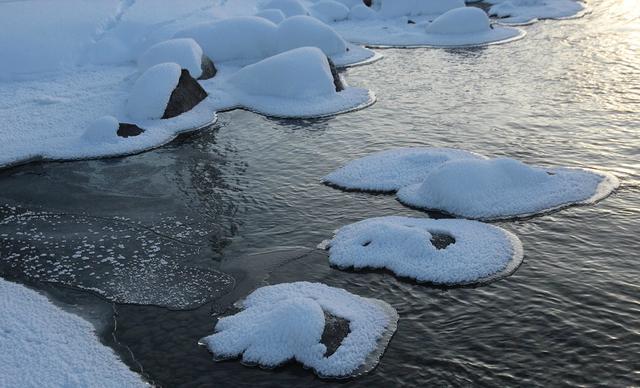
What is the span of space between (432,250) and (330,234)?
84.2 inches

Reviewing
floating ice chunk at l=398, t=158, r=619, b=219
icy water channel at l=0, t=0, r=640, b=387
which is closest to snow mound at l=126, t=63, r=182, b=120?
icy water channel at l=0, t=0, r=640, b=387

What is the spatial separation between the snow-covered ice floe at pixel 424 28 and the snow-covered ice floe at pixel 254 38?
4.65 m

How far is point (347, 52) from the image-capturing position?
1146 inches

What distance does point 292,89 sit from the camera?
72.3ft

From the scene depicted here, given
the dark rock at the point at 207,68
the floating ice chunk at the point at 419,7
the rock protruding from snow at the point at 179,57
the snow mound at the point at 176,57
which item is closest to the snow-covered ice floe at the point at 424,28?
the floating ice chunk at the point at 419,7

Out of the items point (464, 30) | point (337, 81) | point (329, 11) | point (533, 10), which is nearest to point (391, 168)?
point (337, 81)

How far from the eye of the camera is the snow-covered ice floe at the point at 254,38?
26.9 m

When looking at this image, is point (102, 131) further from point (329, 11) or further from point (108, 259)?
point (329, 11)

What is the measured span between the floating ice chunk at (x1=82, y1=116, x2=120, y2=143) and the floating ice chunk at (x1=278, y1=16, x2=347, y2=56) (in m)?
9.96

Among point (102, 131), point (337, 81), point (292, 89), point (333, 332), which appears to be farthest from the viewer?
point (337, 81)

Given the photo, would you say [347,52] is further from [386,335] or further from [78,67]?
[386,335]

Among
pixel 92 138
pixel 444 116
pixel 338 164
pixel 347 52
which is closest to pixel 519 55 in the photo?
pixel 347 52

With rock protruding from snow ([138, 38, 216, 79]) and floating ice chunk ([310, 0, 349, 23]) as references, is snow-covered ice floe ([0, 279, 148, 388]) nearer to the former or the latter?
rock protruding from snow ([138, 38, 216, 79])

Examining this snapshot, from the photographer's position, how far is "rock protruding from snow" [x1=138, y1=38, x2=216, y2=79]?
2384 cm
